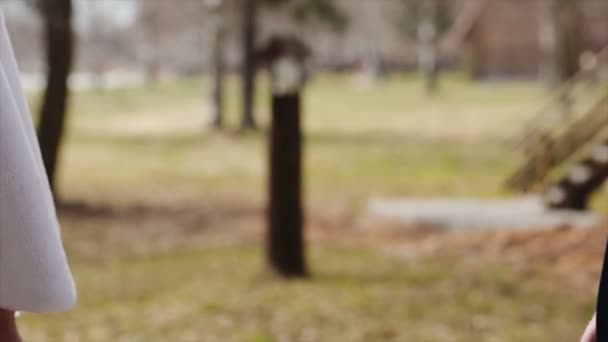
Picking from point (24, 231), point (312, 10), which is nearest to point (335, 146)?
point (312, 10)

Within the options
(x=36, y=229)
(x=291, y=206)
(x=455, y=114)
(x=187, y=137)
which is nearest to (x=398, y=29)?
(x=455, y=114)

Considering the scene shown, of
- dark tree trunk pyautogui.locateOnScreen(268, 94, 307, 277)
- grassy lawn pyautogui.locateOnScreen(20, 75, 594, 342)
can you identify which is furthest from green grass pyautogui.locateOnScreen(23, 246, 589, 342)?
dark tree trunk pyautogui.locateOnScreen(268, 94, 307, 277)

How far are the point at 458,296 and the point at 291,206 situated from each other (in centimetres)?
183

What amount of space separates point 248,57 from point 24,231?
100 feet

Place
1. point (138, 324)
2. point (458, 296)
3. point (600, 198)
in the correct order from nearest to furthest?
point (138, 324), point (458, 296), point (600, 198)

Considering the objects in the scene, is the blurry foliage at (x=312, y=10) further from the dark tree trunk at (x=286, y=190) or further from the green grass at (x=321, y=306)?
the dark tree trunk at (x=286, y=190)

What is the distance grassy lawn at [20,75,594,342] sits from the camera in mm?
7734

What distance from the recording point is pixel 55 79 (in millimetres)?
15680

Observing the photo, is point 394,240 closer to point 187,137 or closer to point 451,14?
point 187,137

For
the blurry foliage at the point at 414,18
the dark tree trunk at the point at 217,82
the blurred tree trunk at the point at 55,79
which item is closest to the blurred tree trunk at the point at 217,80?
the dark tree trunk at the point at 217,82

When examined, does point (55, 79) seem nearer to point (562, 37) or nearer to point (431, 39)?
point (562, 37)

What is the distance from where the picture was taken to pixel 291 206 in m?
9.68

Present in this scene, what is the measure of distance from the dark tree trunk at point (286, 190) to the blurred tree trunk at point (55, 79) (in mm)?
6463

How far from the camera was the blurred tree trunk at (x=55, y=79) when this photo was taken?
607 inches
